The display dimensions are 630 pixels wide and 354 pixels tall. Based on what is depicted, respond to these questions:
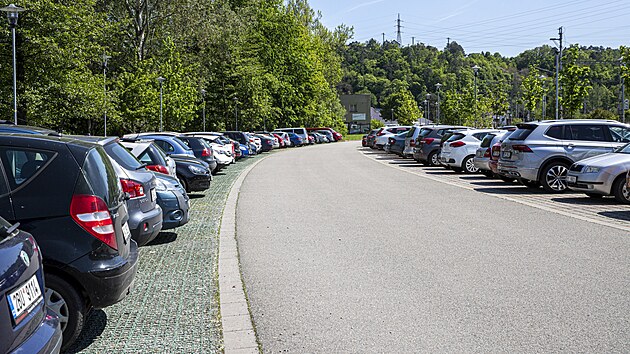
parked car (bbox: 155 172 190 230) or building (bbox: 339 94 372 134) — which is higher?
building (bbox: 339 94 372 134)

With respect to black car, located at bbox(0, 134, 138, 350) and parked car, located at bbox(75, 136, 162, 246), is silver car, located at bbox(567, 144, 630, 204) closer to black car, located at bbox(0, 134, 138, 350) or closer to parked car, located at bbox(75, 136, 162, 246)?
parked car, located at bbox(75, 136, 162, 246)

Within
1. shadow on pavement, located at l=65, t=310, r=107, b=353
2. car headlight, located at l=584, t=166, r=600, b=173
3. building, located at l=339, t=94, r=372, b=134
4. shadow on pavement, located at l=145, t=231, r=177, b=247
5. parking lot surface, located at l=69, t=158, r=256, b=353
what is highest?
building, located at l=339, t=94, r=372, b=134

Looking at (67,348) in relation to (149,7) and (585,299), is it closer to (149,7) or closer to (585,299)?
(585,299)

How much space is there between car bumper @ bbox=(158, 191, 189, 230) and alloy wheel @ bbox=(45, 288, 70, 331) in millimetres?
5140

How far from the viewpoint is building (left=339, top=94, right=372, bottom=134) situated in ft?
522

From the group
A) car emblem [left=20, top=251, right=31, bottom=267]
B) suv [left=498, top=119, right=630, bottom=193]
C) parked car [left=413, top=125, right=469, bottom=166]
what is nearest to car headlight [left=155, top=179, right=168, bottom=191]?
car emblem [left=20, top=251, right=31, bottom=267]

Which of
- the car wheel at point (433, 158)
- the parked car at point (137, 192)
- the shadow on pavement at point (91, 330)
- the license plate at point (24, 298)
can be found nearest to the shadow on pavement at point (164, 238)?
the parked car at point (137, 192)

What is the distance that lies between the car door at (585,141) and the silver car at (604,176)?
6.49ft

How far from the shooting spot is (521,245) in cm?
966

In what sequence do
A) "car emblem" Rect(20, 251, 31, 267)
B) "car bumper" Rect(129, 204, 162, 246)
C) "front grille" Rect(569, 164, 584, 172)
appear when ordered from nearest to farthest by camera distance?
1. "car emblem" Rect(20, 251, 31, 267)
2. "car bumper" Rect(129, 204, 162, 246)
3. "front grille" Rect(569, 164, 584, 172)

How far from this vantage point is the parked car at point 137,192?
Answer: 836 centimetres

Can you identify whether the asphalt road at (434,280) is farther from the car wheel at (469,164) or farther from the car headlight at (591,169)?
the car wheel at (469,164)

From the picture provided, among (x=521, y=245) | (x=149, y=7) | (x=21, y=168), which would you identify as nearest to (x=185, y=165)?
(x=521, y=245)

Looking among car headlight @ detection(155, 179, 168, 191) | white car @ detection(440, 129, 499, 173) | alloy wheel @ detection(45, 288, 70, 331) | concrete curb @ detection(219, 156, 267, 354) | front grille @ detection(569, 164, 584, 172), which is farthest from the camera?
white car @ detection(440, 129, 499, 173)
